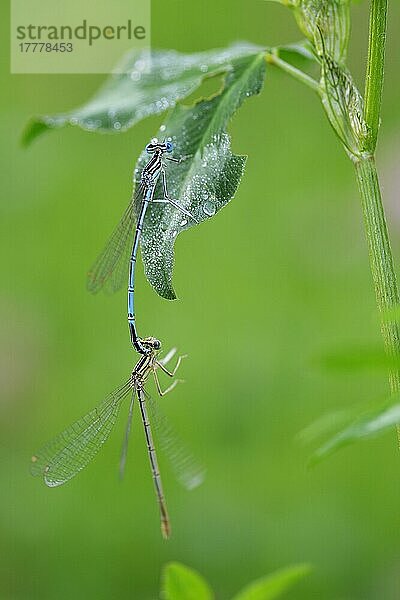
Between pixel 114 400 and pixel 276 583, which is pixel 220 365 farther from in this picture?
pixel 276 583

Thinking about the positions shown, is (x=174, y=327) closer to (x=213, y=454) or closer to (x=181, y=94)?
(x=213, y=454)

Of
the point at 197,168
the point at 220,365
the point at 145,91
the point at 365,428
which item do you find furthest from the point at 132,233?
the point at 220,365

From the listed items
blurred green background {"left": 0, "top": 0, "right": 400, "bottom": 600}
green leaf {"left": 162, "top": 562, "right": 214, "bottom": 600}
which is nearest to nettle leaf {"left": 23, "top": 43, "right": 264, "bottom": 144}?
green leaf {"left": 162, "top": 562, "right": 214, "bottom": 600}

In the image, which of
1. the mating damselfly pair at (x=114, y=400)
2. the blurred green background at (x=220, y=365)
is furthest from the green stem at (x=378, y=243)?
the blurred green background at (x=220, y=365)

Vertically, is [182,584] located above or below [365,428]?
below

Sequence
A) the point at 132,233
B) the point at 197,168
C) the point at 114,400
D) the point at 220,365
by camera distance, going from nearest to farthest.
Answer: the point at 197,168
the point at 132,233
the point at 114,400
the point at 220,365

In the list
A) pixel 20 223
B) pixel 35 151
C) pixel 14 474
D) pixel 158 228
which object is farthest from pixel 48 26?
pixel 158 228

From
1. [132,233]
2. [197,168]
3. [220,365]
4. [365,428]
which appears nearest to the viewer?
[365,428]
